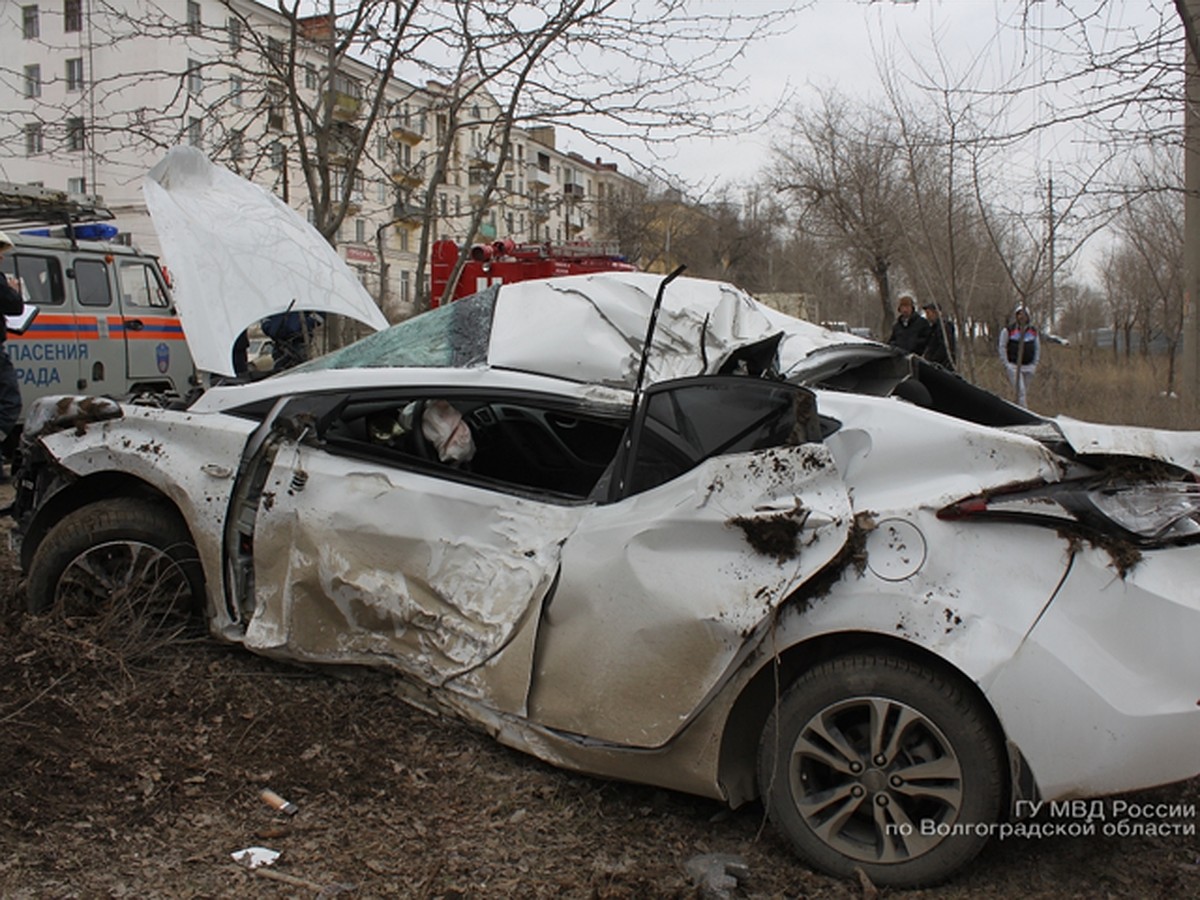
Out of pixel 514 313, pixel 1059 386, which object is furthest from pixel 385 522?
pixel 1059 386

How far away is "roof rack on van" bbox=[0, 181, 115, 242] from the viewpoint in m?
8.82

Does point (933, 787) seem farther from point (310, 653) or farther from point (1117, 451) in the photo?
point (310, 653)

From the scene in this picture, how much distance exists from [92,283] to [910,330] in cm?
944

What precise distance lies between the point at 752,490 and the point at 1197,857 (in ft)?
5.17

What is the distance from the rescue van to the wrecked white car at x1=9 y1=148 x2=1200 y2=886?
6349 mm

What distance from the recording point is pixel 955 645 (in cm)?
235

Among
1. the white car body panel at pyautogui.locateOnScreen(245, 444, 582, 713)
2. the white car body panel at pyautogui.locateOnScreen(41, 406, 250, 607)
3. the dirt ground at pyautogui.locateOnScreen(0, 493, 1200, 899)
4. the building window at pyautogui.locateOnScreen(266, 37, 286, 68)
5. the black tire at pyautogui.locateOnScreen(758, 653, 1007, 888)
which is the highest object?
the building window at pyautogui.locateOnScreen(266, 37, 286, 68)

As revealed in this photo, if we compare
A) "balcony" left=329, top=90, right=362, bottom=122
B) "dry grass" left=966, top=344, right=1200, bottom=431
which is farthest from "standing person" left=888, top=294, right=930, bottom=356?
"balcony" left=329, top=90, right=362, bottom=122

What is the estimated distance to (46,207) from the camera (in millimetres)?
9203

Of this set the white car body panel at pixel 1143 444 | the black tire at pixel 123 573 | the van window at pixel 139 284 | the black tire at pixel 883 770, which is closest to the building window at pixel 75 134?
the van window at pixel 139 284

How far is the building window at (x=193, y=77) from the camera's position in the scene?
7.33m

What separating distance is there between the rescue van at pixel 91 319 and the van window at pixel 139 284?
0.01 metres

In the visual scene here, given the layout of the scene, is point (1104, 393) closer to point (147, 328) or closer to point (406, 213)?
point (406, 213)

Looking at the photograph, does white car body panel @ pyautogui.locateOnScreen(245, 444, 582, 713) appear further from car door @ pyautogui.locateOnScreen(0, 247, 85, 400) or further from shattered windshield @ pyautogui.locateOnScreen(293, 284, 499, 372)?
car door @ pyautogui.locateOnScreen(0, 247, 85, 400)
